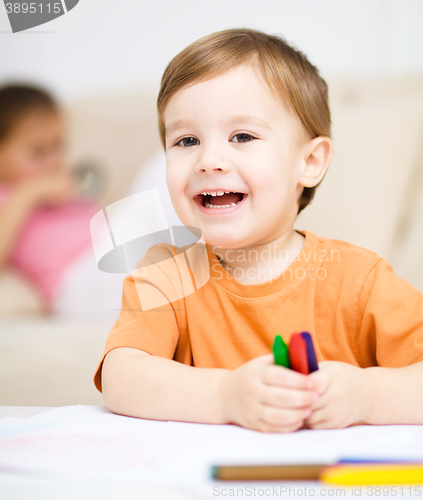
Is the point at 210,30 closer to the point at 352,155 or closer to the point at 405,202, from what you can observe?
the point at 352,155

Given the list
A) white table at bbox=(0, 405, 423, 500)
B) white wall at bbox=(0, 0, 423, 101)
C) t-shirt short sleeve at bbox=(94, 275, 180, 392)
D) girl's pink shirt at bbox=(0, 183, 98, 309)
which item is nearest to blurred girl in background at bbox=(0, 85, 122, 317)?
girl's pink shirt at bbox=(0, 183, 98, 309)

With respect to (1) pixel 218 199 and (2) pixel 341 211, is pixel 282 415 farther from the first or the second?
(2) pixel 341 211

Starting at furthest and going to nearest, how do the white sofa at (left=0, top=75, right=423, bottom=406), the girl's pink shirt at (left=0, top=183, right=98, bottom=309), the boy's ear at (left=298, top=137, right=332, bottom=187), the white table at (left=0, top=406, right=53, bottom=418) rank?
1. the girl's pink shirt at (left=0, top=183, right=98, bottom=309)
2. the white sofa at (left=0, top=75, right=423, bottom=406)
3. the boy's ear at (left=298, top=137, right=332, bottom=187)
4. the white table at (left=0, top=406, right=53, bottom=418)

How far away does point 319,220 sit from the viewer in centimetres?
105

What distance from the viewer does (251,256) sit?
29.4 inches

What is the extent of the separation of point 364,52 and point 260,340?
858mm

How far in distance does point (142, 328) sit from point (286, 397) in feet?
0.86

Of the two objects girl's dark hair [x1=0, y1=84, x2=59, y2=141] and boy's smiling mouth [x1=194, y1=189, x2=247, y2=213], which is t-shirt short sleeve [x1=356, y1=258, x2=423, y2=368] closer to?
boy's smiling mouth [x1=194, y1=189, x2=247, y2=213]

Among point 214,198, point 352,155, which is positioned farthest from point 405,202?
point 214,198

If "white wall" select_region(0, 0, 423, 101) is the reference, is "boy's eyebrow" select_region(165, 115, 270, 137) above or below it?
below

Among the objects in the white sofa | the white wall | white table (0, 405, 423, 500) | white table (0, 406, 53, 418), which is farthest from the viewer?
the white wall

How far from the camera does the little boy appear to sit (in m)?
0.62

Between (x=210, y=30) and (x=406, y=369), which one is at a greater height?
(x=210, y=30)

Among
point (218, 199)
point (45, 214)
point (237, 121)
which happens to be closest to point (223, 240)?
point (218, 199)
